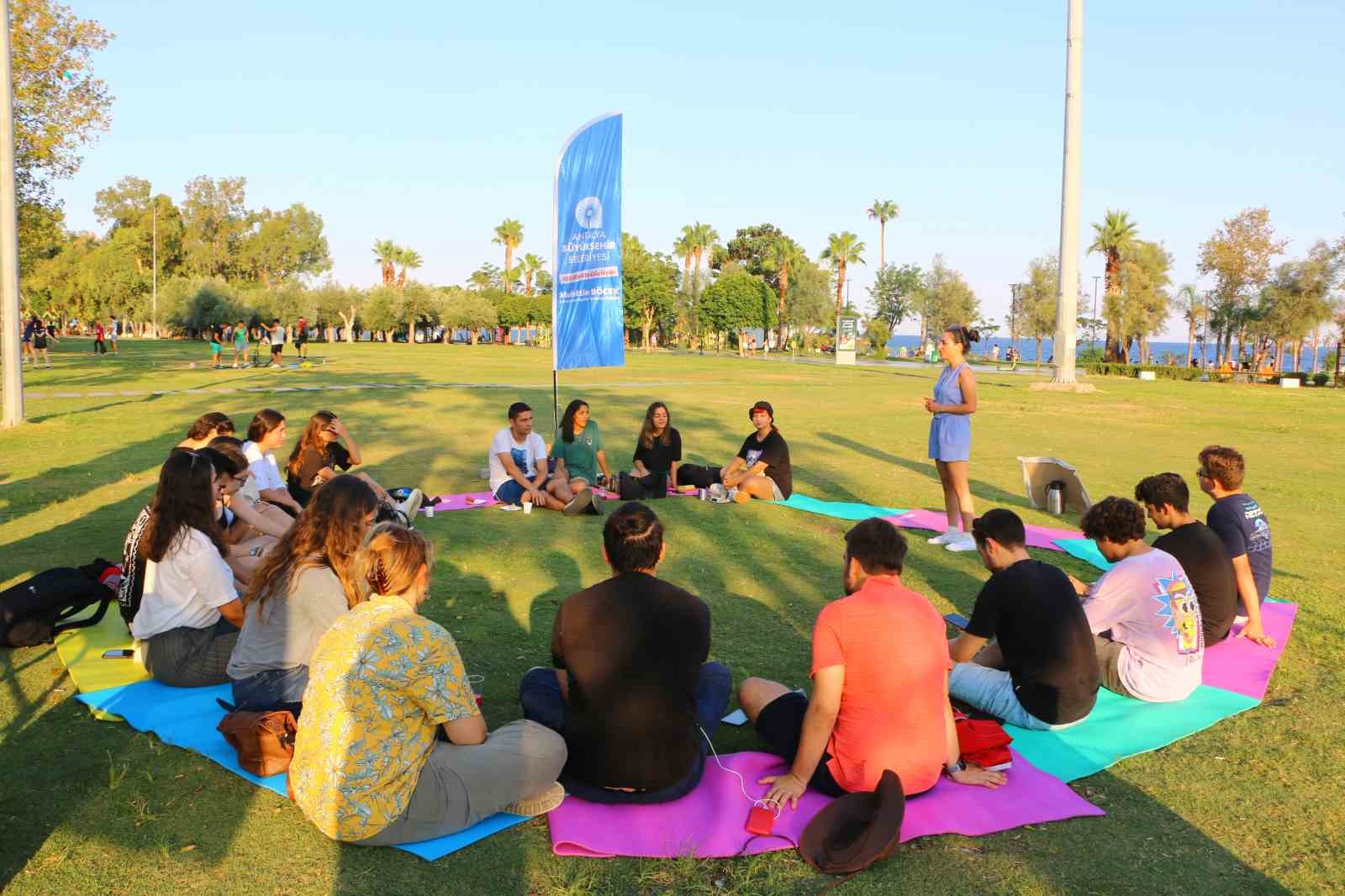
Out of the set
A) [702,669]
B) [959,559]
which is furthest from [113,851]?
[959,559]

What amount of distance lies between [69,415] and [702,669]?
1750 cm

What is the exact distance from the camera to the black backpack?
5465 mm

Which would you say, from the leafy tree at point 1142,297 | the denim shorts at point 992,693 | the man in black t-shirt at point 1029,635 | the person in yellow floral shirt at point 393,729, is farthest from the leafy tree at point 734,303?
the person in yellow floral shirt at point 393,729

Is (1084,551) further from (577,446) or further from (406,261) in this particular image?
(406,261)

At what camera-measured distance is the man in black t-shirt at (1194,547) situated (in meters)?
5.30

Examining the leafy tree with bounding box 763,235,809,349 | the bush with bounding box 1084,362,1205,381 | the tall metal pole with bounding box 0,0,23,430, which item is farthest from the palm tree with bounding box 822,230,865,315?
the tall metal pole with bounding box 0,0,23,430

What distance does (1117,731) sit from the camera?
4656 millimetres

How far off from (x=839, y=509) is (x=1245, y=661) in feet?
16.3

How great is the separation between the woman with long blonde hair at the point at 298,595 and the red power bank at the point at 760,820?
190 centimetres

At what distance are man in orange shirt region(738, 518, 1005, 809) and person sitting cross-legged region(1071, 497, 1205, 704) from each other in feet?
5.15

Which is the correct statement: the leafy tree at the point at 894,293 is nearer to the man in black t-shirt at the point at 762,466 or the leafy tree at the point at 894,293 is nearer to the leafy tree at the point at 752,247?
the leafy tree at the point at 752,247

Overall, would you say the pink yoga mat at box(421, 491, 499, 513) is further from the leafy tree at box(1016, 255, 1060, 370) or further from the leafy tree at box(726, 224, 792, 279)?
the leafy tree at box(726, 224, 792, 279)

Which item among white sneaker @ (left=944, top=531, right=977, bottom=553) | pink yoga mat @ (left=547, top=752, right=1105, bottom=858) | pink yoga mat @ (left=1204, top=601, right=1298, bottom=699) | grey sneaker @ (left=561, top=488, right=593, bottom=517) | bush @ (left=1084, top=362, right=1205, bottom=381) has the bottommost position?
pink yoga mat @ (left=547, top=752, right=1105, bottom=858)

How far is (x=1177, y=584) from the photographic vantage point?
477 centimetres
